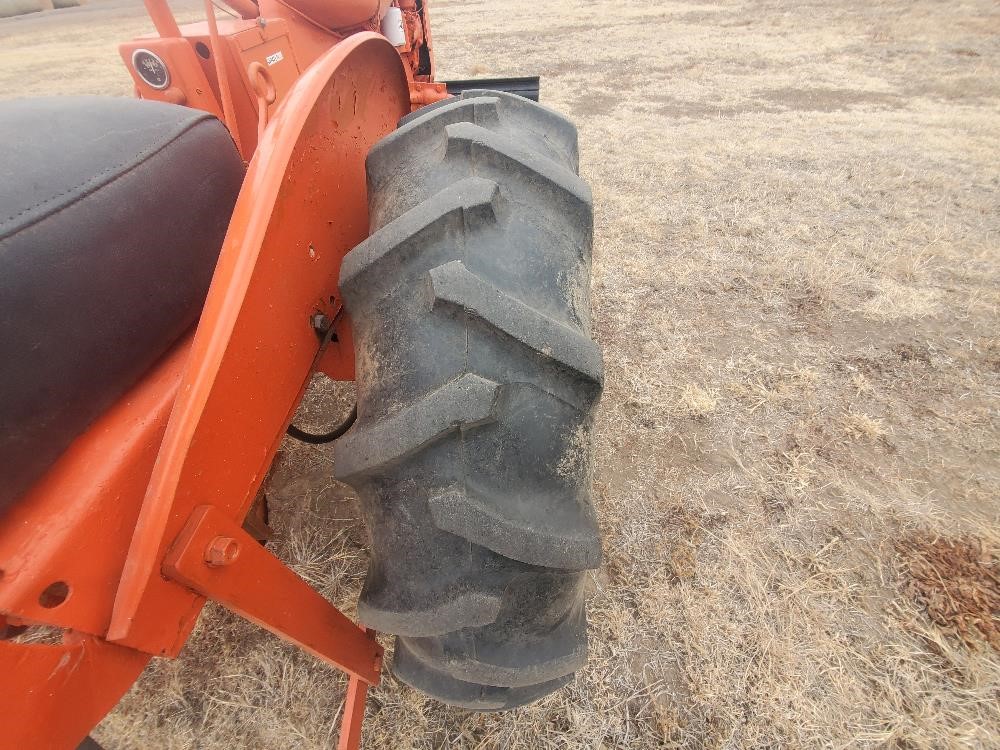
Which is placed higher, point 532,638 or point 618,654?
point 532,638

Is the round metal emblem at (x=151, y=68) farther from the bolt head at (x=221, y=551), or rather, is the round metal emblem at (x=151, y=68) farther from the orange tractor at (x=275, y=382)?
the bolt head at (x=221, y=551)

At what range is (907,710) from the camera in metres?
1.38

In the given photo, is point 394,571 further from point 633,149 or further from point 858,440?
point 633,149

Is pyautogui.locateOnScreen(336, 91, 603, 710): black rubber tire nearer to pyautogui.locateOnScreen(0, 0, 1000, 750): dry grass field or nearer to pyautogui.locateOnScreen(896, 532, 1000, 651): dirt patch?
pyautogui.locateOnScreen(0, 0, 1000, 750): dry grass field

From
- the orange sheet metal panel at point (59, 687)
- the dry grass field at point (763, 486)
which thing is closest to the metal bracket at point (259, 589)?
the orange sheet metal panel at point (59, 687)

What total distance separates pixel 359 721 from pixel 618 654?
2.19ft

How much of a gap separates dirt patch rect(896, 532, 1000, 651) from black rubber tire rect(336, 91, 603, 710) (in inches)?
46.3

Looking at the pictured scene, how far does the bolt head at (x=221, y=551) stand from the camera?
0.76m

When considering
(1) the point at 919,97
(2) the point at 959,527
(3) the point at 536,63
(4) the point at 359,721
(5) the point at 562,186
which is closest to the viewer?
(5) the point at 562,186

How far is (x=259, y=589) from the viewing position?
0.86m

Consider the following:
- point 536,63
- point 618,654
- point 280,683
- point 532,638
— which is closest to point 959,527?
point 618,654

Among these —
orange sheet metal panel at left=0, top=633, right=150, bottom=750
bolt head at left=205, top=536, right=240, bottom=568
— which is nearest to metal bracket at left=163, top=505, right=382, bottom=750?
bolt head at left=205, top=536, right=240, bottom=568

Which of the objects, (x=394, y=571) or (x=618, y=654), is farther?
(x=618, y=654)

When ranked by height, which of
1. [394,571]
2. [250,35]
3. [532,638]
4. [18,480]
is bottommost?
[532,638]
